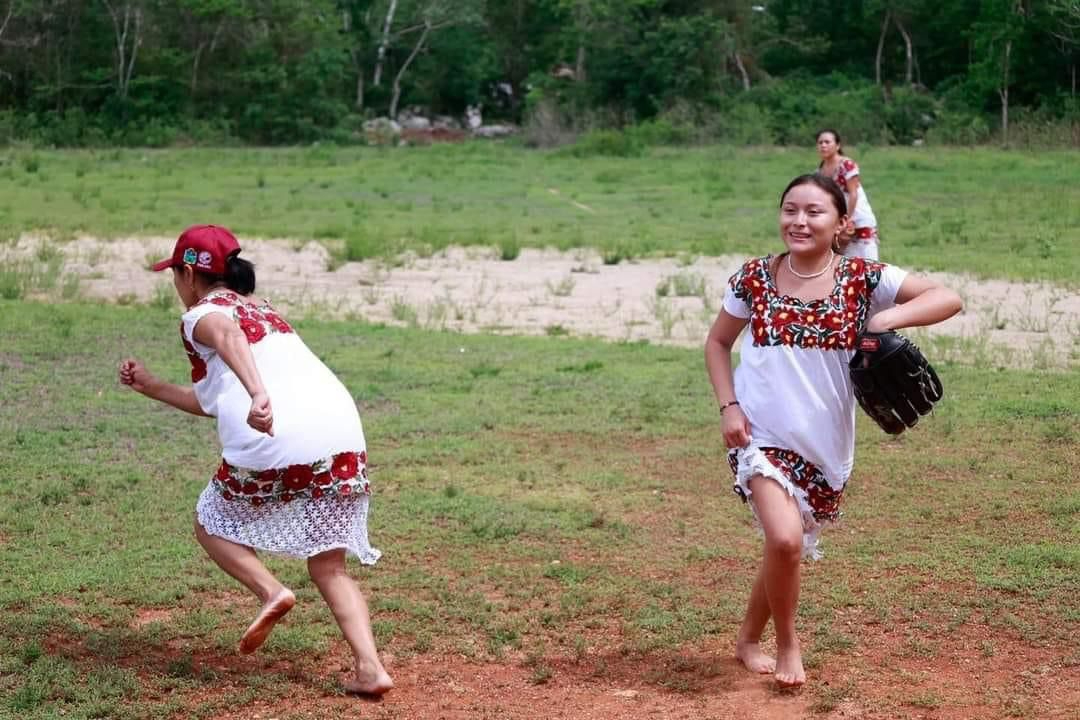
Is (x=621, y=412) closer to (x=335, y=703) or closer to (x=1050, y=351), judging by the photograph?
(x=1050, y=351)

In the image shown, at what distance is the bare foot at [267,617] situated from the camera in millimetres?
5082

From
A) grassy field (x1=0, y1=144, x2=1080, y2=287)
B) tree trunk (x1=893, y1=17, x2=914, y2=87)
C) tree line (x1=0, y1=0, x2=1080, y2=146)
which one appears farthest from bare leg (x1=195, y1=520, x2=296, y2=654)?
tree trunk (x1=893, y1=17, x2=914, y2=87)

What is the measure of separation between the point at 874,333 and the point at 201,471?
4806 mm

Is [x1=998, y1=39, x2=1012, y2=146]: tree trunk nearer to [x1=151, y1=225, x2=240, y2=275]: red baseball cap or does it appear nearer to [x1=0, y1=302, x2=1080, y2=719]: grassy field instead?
[x1=0, y1=302, x2=1080, y2=719]: grassy field

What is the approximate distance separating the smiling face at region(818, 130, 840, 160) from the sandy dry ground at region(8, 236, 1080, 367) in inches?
68.3

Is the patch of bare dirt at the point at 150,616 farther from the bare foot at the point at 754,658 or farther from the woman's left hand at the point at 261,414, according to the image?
the bare foot at the point at 754,658

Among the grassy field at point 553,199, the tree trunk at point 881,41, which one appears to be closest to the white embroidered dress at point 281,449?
the grassy field at point 553,199

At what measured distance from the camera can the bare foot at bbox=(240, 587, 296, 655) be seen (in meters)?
5.08

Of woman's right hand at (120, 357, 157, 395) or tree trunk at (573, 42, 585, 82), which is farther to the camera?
tree trunk at (573, 42, 585, 82)

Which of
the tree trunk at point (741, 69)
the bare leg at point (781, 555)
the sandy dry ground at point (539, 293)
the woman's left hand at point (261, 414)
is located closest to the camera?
the woman's left hand at point (261, 414)

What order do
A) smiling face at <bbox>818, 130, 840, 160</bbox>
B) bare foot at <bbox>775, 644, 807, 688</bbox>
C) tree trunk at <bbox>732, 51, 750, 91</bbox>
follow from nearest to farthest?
bare foot at <bbox>775, 644, 807, 688</bbox>
smiling face at <bbox>818, 130, 840, 160</bbox>
tree trunk at <bbox>732, 51, 750, 91</bbox>

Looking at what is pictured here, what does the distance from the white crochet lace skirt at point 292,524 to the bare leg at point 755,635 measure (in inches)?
52.9

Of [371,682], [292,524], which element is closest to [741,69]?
[292,524]

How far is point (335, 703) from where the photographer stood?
5.23 meters
